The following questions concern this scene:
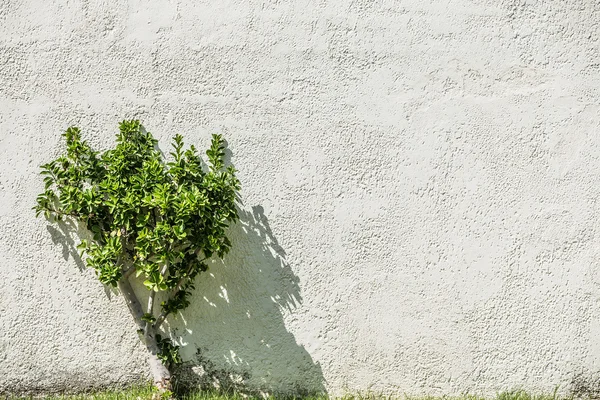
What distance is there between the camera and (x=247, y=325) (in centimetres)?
388

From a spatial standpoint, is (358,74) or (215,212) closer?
(215,212)

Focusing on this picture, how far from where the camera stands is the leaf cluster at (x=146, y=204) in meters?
3.49

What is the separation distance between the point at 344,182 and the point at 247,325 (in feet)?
3.58

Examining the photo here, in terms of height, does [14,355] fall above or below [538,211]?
above

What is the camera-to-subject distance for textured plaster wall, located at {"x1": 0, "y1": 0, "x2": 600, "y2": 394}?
3766 millimetres

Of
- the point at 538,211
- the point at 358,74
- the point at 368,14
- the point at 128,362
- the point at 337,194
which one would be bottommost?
the point at 538,211

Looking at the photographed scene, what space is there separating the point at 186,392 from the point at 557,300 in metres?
2.41

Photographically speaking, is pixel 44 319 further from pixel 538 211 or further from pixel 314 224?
pixel 538 211

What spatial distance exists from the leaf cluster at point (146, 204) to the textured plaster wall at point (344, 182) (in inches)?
6.2

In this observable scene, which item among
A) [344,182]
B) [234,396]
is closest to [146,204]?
[344,182]

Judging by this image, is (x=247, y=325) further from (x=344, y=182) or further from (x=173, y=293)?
(x=344, y=182)

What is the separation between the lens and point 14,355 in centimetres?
387

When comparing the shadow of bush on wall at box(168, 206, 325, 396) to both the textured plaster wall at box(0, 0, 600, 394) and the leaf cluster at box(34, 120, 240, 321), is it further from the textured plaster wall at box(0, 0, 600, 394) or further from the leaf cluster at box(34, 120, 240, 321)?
the leaf cluster at box(34, 120, 240, 321)

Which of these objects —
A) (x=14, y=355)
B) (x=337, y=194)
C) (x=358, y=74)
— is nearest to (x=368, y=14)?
(x=358, y=74)
